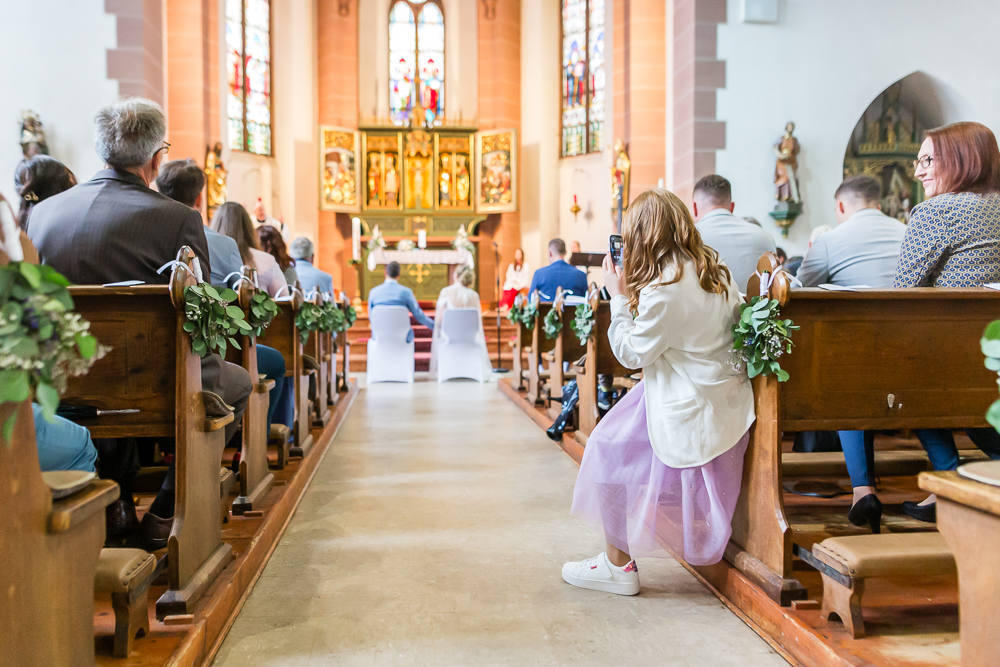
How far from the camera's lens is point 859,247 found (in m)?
2.94

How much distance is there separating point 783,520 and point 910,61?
572 centimetres

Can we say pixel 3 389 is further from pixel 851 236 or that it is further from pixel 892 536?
pixel 851 236

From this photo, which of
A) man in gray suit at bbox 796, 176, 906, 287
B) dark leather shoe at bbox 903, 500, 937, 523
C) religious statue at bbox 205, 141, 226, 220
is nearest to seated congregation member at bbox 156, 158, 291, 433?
man in gray suit at bbox 796, 176, 906, 287

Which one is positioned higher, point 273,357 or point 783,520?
point 273,357

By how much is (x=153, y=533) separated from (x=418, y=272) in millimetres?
10727

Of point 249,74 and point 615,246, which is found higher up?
point 249,74

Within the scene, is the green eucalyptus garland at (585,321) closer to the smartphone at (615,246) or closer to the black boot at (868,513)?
the smartphone at (615,246)

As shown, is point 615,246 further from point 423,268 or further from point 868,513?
point 423,268

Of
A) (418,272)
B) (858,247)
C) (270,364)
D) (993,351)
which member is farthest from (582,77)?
(993,351)

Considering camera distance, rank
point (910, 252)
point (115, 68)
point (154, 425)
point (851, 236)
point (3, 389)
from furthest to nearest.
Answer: point (115, 68)
point (851, 236)
point (910, 252)
point (154, 425)
point (3, 389)

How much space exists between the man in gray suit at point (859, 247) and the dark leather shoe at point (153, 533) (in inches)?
101

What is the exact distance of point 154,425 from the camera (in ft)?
6.75

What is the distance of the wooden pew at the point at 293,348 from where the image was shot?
3.85 meters

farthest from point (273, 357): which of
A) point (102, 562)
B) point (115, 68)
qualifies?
point (115, 68)
